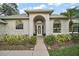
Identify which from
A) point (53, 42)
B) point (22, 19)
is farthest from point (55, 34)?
point (22, 19)

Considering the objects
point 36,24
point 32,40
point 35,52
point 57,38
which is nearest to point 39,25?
point 36,24

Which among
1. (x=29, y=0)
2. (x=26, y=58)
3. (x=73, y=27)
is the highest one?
(x=29, y=0)

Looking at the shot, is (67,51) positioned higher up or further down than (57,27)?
further down

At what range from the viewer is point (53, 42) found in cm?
1116

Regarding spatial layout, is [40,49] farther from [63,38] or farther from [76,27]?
[76,27]

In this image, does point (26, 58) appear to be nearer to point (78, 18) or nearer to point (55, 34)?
point (55, 34)

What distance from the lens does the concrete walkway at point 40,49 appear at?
436 inches

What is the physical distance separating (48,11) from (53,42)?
823mm

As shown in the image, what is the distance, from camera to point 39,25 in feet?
36.5

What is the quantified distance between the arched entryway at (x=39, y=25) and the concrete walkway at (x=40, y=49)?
0.52ft

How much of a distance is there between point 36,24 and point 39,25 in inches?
3.3

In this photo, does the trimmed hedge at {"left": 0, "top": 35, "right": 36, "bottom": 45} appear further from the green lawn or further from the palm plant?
the palm plant

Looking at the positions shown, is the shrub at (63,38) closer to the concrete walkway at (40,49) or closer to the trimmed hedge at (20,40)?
the concrete walkway at (40,49)

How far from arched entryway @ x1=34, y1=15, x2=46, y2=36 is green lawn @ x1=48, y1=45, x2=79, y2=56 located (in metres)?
0.56
